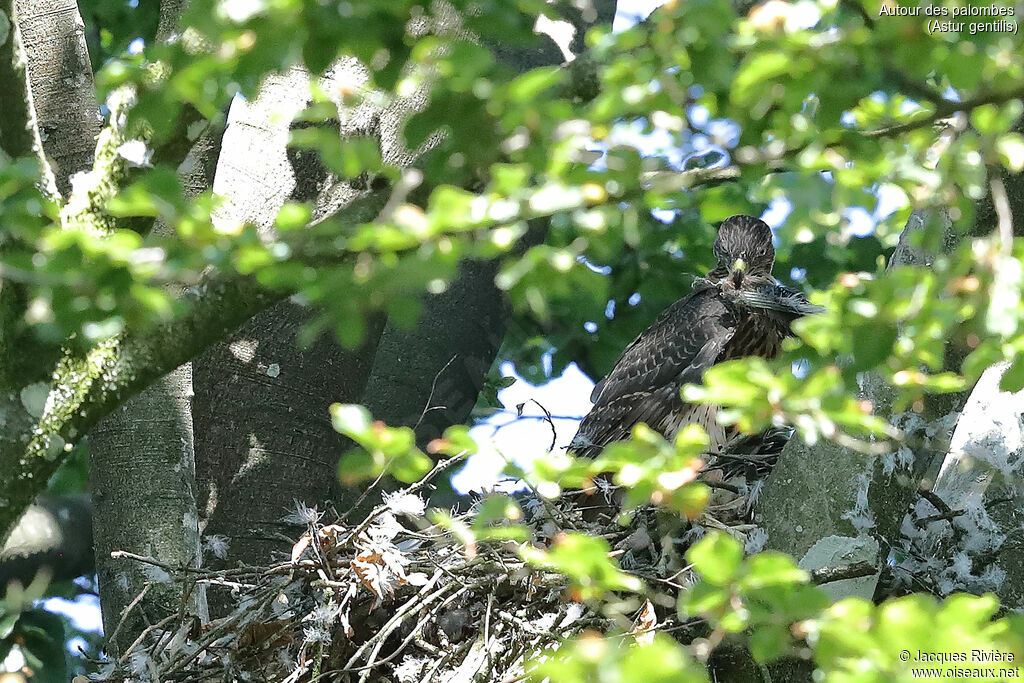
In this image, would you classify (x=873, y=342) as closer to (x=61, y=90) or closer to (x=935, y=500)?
(x=935, y=500)

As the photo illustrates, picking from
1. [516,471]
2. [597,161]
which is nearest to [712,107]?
[597,161]

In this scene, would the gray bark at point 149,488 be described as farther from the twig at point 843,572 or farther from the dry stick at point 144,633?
the twig at point 843,572

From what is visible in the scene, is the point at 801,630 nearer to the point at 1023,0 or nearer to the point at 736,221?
the point at 1023,0

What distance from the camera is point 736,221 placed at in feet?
18.1

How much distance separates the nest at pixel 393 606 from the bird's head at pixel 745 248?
6.35 ft

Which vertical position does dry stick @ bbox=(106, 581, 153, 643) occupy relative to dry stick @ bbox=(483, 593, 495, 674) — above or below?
below

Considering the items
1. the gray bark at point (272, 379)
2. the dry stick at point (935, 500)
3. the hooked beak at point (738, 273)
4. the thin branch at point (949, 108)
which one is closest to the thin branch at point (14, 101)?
the gray bark at point (272, 379)

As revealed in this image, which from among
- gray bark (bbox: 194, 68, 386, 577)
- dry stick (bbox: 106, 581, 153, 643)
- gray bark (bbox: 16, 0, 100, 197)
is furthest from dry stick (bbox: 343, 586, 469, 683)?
gray bark (bbox: 16, 0, 100, 197)

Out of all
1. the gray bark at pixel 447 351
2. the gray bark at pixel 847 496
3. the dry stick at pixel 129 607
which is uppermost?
the gray bark at pixel 847 496

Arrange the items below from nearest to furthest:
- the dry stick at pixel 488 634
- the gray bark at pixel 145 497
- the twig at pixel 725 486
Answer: the dry stick at pixel 488 634
the twig at pixel 725 486
the gray bark at pixel 145 497

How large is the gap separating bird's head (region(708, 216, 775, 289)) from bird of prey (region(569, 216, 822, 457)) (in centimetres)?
14

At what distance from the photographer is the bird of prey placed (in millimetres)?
4809

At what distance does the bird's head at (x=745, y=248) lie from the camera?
5363 mm

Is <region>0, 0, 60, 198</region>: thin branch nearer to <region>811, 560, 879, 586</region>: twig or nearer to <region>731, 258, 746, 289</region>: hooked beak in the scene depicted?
<region>811, 560, 879, 586</region>: twig
